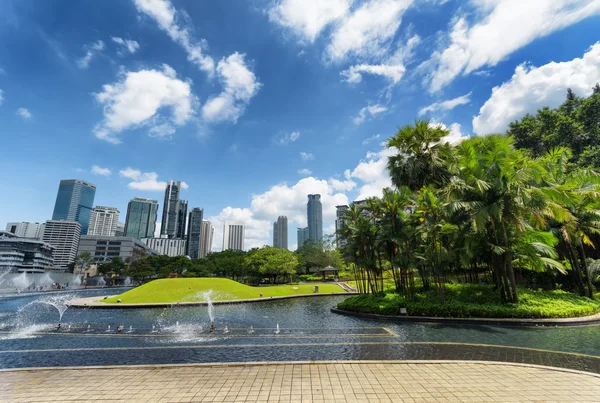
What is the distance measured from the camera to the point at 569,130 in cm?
4078

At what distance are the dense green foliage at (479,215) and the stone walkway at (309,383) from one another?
11.4 m

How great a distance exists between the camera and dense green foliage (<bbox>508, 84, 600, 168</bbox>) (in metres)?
39.0

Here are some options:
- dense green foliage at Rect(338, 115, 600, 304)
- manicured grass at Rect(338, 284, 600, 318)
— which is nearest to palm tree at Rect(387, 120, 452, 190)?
dense green foliage at Rect(338, 115, 600, 304)

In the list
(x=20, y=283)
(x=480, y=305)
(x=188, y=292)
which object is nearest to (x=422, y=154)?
(x=480, y=305)

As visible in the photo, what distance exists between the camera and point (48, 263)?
510 feet

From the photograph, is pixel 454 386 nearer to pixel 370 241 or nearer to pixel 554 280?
pixel 370 241

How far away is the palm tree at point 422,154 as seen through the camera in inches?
908

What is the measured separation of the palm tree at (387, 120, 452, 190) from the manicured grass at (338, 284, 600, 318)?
8.91 meters

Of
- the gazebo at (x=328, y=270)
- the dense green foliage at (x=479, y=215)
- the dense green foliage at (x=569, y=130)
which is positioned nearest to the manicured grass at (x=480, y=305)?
the dense green foliage at (x=479, y=215)

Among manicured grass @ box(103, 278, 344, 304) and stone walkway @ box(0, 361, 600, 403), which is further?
manicured grass @ box(103, 278, 344, 304)

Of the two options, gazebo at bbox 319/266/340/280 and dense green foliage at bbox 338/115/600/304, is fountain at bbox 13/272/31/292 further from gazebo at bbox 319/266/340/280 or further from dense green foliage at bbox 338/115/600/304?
dense green foliage at bbox 338/115/600/304

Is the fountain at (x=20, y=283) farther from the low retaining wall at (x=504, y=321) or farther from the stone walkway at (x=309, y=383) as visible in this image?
the low retaining wall at (x=504, y=321)

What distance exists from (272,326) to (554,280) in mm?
24848

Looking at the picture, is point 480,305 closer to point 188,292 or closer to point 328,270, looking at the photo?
point 188,292
